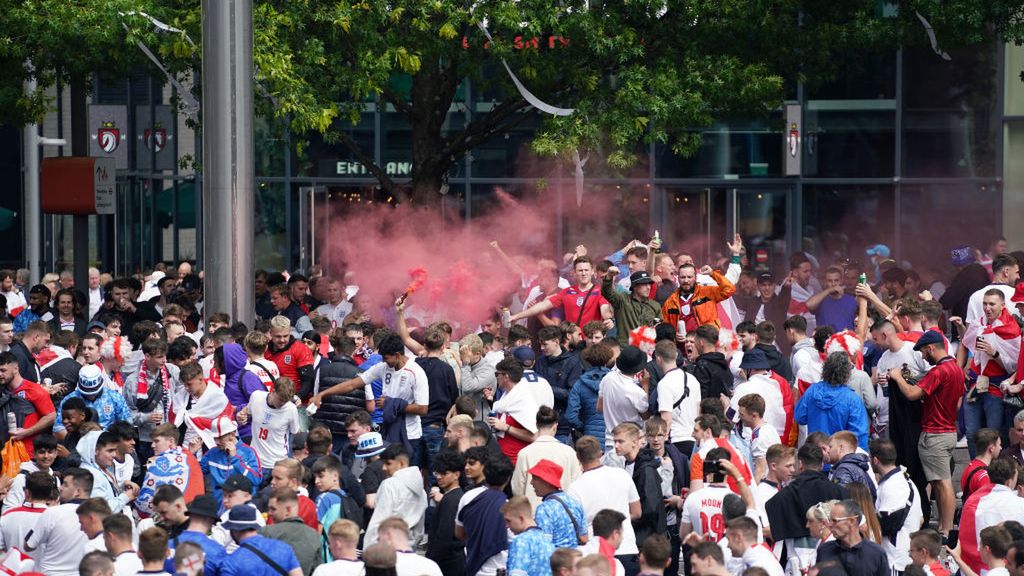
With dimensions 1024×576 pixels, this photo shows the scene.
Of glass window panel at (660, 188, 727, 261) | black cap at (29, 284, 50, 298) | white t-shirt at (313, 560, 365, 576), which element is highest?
glass window panel at (660, 188, 727, 261)

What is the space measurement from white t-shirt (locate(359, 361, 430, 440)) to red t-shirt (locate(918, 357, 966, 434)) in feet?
13.3

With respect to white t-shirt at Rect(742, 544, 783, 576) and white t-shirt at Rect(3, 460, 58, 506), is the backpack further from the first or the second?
white t-shirt at Rect(742, 544, 783, 576)

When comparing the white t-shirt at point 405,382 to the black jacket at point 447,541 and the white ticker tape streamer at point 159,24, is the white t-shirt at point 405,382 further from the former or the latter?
the white ticker tape streamer at point 159,24

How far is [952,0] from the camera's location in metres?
17.6

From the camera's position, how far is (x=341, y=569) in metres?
8.15

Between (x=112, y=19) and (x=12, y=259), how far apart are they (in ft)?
58.0

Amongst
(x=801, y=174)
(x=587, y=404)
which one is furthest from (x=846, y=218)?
(x=587, y=404)

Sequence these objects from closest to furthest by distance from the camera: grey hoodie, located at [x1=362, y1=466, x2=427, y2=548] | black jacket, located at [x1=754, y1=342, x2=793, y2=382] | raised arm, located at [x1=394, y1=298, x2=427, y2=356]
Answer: grey hoodie, located at [x1=362, y1=466, x2=427, y2=548], black jacket, located at [x1=754, y1=342, x2=793, y2=382], raised arm, located at [x1=394, y1=298, x2=427, y2=356]

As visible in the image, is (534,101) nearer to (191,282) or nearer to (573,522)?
(191,282)

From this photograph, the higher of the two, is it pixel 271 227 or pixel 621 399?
pixel 271 227

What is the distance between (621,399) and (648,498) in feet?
5.55

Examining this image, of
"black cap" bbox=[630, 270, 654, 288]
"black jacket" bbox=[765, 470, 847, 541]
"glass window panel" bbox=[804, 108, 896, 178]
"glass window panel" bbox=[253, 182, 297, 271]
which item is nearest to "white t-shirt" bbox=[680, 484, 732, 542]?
"black jacket" bbox=[765, 470, 847, 541]

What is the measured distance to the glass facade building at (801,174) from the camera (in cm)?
2494

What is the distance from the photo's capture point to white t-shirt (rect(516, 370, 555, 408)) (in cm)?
1220
